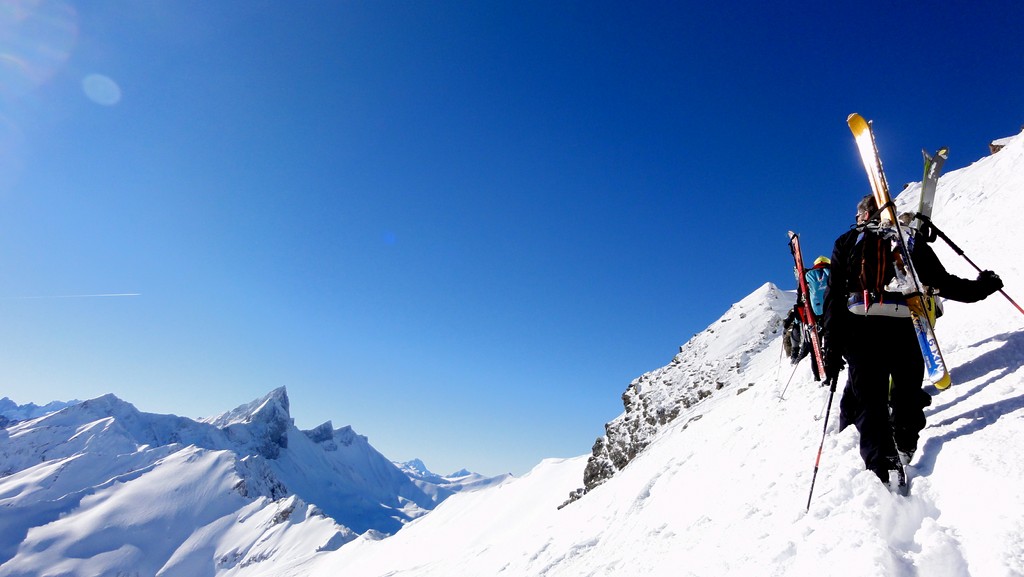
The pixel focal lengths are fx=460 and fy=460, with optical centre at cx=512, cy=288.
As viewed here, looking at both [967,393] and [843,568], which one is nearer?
[843,568]

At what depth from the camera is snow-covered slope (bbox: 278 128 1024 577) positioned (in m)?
3.76

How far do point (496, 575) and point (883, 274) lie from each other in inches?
521

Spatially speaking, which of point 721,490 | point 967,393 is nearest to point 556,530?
point 721,490

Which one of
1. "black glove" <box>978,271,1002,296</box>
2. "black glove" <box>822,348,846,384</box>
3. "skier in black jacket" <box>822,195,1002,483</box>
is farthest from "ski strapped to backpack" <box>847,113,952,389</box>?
"black glove" <box>822,348,846,384</box>

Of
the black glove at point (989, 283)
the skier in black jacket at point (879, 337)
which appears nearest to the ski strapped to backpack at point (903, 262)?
the skier in black jacket at point (879, 337)

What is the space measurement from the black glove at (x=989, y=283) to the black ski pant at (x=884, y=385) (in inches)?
34.8

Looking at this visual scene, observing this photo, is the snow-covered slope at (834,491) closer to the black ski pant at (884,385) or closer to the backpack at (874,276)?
the black ski pant at (884,385)

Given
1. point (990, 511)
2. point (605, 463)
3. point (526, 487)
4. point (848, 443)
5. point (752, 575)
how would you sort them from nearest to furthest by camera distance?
point (990, 511) < point (752, 575) < point (848, 443) < point (605, 463) < point (526, 487)

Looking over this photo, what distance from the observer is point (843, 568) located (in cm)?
389

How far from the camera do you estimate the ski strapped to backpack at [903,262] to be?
4.92m

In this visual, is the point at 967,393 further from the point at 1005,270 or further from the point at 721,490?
the point at 1005,270

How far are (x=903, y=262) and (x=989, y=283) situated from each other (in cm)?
80

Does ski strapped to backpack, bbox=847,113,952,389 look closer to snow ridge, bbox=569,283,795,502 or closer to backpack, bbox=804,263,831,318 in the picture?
backpack, bbox=804,263,831,318

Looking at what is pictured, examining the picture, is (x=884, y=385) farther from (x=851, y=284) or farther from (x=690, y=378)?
(x=690, y=378)
